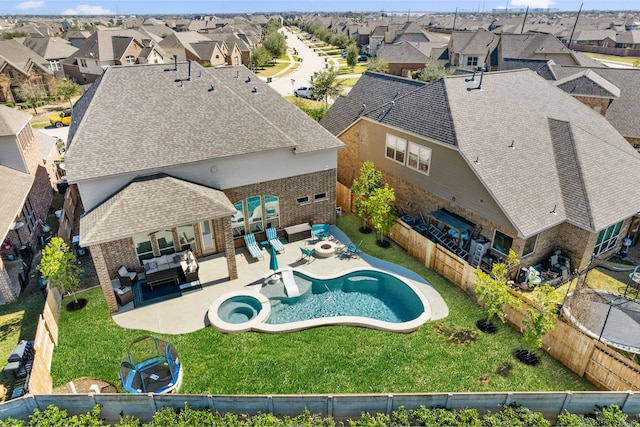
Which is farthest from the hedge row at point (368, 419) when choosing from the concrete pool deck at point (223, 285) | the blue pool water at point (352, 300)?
the blue pool water at point (352, 300)

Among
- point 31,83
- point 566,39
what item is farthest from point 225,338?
point 566,39

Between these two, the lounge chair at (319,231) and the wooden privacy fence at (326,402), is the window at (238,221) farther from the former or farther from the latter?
the wooden privacy fence at (326,402)

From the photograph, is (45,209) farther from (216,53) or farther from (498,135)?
(216,53)

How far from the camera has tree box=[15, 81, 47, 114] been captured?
55.2m

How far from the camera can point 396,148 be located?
23.2 meters

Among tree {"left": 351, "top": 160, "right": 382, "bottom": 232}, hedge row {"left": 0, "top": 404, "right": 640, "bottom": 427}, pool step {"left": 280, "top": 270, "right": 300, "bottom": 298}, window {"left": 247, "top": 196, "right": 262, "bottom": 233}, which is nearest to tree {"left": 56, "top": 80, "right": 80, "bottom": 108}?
window {"left": 247, "top": 196, "right": 262, "bottom": 233}

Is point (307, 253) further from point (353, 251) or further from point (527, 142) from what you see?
point (527, 142)

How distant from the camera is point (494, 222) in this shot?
59.4ft

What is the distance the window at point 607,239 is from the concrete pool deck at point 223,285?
8.84 meters

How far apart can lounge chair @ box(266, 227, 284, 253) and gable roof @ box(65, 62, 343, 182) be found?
468 centimetres

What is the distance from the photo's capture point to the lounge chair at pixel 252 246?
20053mm

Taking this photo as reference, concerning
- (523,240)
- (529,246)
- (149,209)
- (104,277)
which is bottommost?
(529,246)

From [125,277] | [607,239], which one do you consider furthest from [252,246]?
[607,239]

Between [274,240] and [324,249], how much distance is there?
2786 millimetres
